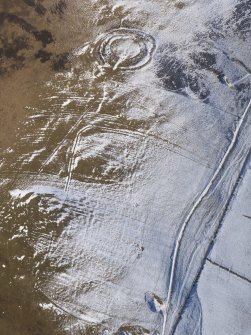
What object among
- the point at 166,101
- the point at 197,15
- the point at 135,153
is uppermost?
the point at 197,15

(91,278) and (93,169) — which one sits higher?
(93,169)

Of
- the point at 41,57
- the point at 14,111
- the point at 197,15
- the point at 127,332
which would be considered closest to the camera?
the point at 127,332

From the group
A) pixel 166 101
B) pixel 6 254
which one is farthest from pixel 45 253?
pixel 166 101

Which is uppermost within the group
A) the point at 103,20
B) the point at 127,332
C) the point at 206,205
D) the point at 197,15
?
the point at 197,15

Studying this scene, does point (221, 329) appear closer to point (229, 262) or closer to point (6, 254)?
point (229, 262)

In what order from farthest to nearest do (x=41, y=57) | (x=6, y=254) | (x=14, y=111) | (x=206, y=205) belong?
(x=41, y=57) → (x=14, y=111) → (x=206, y=205) → (x=6, y=254)

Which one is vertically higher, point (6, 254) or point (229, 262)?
point (229, 262)

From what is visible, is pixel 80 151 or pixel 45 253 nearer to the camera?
pixel 45 253

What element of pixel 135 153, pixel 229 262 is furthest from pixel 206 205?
pixel 135 153

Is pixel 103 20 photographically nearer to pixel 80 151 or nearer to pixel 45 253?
pixel 80 151
